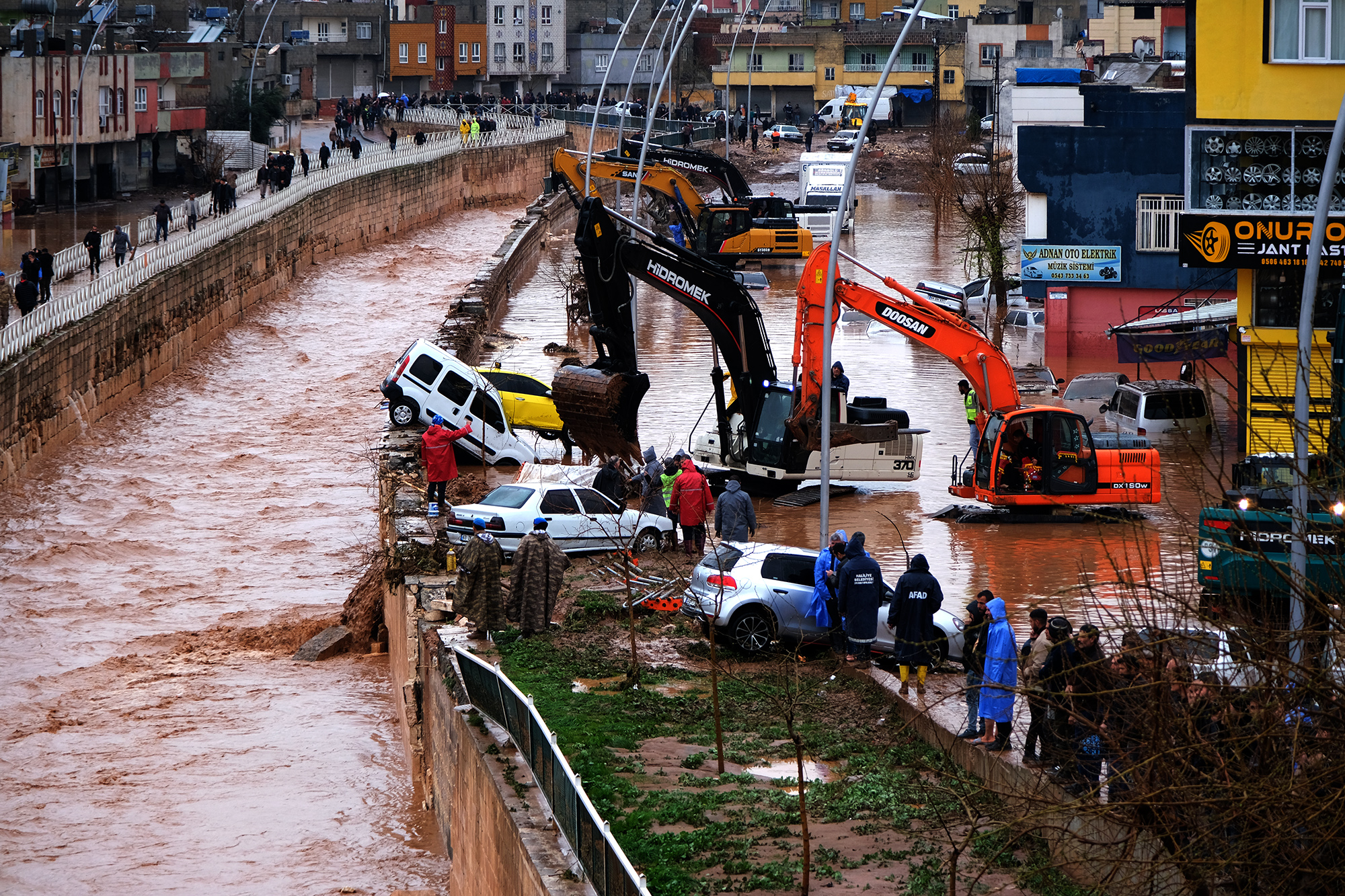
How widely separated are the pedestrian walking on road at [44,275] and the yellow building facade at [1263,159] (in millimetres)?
23054

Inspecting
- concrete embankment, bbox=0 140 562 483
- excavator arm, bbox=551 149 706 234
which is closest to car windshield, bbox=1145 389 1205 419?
concrete embankment, bbox=0 140 562 483

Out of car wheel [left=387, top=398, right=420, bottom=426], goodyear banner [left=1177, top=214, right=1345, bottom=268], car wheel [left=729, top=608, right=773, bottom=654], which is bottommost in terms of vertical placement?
car wheel [left=729, top=608, right=773, bottom=654]

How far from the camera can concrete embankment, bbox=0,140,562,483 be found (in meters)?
33.2

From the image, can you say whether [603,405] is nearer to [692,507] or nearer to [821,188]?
[692,507]

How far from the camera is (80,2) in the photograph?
78188 millimetres

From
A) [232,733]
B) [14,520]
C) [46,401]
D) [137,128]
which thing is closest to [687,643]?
[232,733]

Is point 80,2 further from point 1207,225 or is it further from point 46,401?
point 1207,225

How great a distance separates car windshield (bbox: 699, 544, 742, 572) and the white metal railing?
60.4ft

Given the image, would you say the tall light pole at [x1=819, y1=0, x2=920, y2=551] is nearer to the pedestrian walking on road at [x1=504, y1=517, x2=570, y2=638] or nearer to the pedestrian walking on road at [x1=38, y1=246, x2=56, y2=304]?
the pedestrian walking on road at [x1=504, y1=517, x2=570, y2=638]

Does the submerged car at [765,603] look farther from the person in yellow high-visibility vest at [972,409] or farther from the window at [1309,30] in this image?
the window at [1309,30]

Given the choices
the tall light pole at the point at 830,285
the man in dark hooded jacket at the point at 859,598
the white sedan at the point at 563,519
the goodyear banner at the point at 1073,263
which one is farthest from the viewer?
the goodyear banner at the point at 1073,263

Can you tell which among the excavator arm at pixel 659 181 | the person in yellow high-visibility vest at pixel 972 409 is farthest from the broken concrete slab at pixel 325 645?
the excavator arm at pixel 659 181

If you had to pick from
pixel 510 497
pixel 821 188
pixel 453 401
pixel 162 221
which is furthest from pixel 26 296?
pixel 821 188

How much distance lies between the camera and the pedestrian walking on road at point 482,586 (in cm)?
A: 1709
